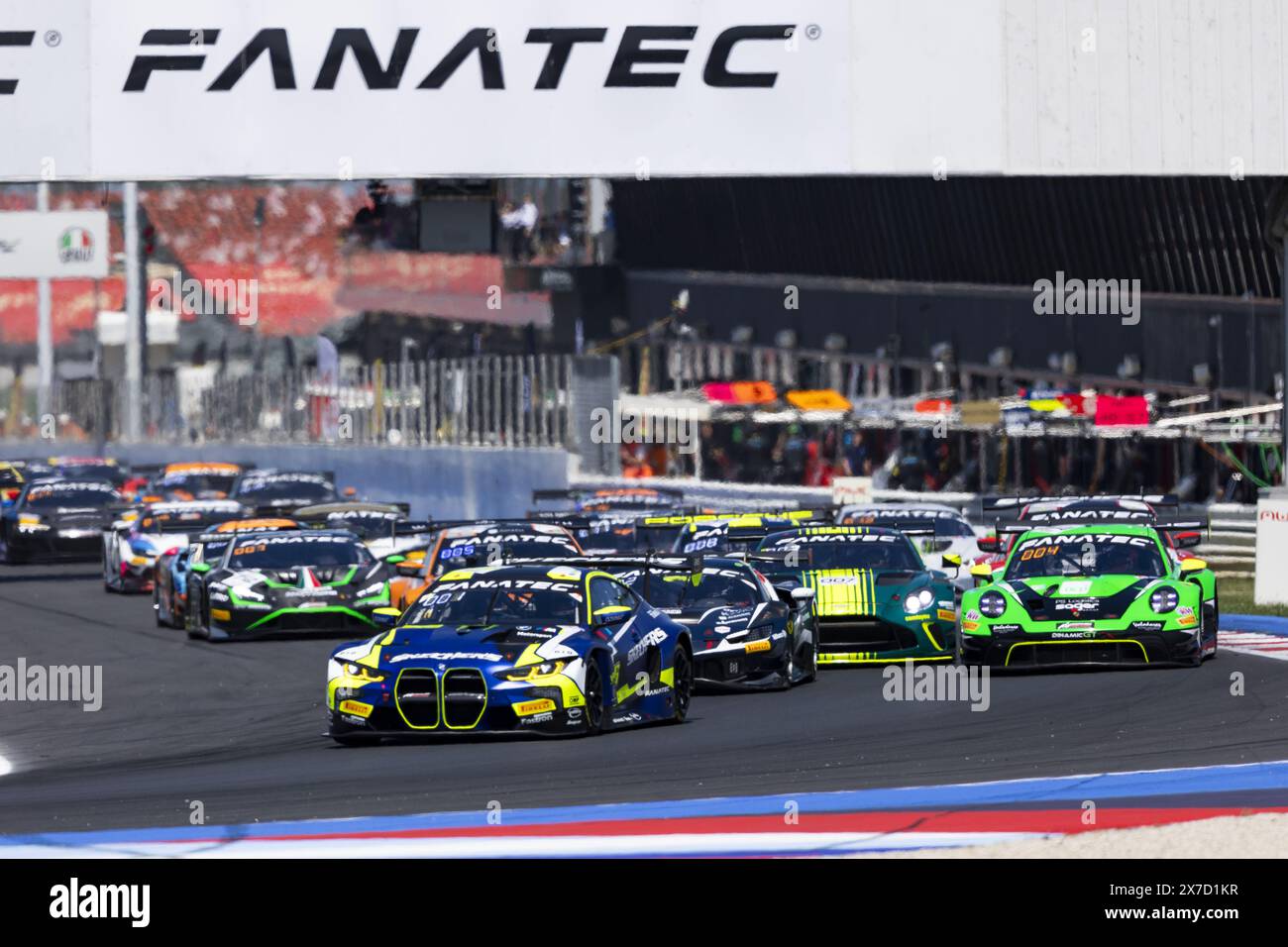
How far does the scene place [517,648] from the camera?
1571cm

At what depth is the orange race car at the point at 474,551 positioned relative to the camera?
2450cm

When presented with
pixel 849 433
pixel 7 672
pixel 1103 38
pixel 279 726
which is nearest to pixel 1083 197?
pixel 849 433

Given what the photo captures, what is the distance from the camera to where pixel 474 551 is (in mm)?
24641

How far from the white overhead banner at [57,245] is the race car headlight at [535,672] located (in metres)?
14.1

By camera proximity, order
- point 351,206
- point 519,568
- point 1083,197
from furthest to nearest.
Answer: point 351,206 → point 1083,197 → point 519,568

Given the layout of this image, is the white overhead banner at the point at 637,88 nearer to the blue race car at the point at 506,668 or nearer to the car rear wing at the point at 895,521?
the car rear wing at the point at 895,521

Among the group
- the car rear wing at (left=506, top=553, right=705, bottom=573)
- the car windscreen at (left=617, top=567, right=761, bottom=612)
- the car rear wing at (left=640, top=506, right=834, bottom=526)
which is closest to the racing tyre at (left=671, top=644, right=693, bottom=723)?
the car rear wing at (left=506, top=553, right=705, bottom=573)

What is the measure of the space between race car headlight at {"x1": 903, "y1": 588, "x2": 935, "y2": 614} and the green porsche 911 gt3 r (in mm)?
545

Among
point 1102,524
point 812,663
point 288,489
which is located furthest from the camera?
point 288,489

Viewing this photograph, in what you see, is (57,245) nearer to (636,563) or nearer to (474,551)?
(474,551)

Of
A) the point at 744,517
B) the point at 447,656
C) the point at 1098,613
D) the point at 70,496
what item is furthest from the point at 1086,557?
the point at 70,496

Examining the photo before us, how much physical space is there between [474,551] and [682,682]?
767cm
